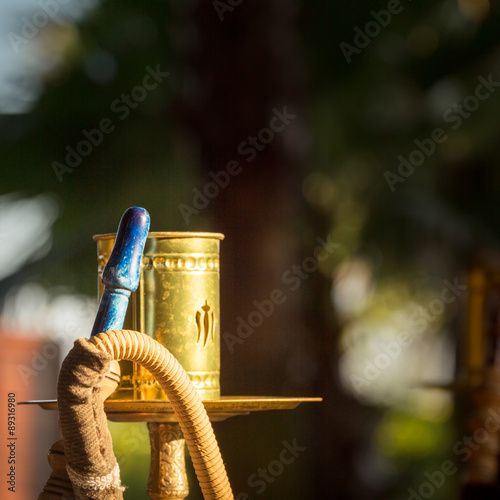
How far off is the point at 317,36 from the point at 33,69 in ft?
3.13

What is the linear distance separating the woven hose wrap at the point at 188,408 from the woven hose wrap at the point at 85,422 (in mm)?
106

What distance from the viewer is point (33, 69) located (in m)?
2.75

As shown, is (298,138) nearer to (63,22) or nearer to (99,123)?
(99,123)

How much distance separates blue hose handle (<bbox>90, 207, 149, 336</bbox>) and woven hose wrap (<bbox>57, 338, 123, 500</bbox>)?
0.71 ft

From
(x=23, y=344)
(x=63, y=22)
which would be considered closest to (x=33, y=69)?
(x=63, y=22)

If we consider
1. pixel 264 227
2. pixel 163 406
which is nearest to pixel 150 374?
pixel 163 406

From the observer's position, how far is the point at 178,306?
1489 millimetres

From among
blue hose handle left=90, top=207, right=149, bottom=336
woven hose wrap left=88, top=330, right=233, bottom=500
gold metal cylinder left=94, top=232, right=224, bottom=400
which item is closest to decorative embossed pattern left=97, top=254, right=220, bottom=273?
gold metal cylinder left=94, top=232, right=224, bottom=400

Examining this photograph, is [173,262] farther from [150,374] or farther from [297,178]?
[297,178]

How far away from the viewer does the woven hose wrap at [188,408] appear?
1137 millimetres

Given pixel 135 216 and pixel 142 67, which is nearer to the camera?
pixel 135 216

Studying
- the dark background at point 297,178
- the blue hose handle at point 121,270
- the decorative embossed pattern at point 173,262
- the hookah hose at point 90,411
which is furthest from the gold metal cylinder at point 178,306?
the dark background at point 297,178

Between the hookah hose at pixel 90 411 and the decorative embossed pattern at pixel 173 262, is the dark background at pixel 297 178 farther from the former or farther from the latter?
the hookah hose at pixel 90 411

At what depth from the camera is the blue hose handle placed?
4.03 feet
